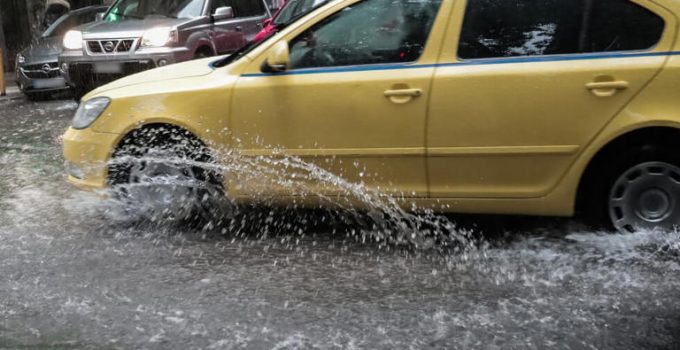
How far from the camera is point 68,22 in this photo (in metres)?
15.2

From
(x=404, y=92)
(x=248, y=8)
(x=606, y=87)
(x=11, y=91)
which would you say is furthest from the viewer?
(x=11, y=91)

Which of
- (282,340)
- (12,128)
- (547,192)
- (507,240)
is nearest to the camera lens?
(282,340)

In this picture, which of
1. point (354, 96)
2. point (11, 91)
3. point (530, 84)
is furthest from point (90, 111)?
point (11, 91)

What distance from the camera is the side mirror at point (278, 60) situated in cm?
475

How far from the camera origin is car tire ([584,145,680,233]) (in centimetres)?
437

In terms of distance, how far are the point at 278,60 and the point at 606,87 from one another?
76.2 inches

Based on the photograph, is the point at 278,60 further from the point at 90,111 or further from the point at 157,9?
the point at 157,9

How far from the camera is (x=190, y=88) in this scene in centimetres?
500

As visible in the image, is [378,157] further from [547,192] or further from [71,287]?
[71,287]

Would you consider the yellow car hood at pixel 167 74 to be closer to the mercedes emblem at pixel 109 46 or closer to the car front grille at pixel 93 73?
the car front grille at pixel 93 73

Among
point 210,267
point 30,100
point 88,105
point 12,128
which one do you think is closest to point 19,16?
point 30,100

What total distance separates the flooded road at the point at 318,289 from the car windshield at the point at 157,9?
668 centimetres

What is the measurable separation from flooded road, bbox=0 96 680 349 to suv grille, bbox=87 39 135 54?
5.99 metres

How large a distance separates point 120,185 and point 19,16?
17156mm
